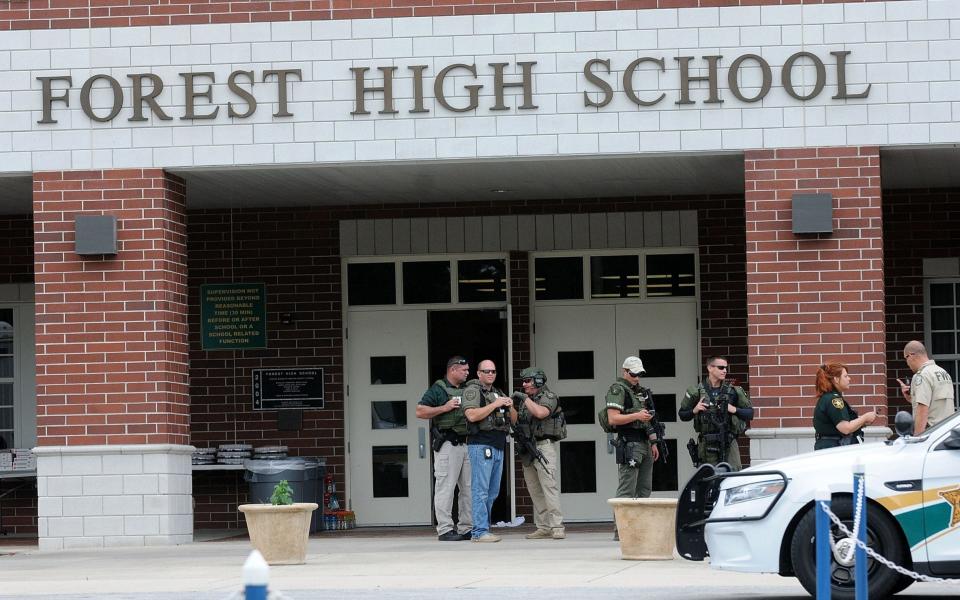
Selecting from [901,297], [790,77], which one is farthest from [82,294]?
[901,297]

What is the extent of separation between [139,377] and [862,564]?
9357mm

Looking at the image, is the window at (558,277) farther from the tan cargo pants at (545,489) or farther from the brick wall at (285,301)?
the tan cargo pants at (545,489)

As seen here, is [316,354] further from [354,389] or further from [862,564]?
[862,564]

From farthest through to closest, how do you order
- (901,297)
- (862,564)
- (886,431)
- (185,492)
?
(901,297) → (185,492) → (886,431) → (862,564)

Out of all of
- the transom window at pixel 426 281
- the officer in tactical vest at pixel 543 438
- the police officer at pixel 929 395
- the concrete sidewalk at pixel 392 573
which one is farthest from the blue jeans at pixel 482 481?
the police officer at pixel 929 395

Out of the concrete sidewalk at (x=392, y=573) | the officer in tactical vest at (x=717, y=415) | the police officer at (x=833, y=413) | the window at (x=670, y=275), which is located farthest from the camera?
the window at (x=670, y=275)

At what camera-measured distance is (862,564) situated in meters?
8.70

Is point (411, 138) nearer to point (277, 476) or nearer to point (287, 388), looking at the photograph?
point (277, 476)

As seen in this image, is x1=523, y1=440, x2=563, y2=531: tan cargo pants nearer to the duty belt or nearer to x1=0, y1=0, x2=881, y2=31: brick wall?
the duty belt

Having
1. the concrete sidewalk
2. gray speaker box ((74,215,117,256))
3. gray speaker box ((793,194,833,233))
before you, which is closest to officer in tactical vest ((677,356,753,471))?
the concrete sidewalk

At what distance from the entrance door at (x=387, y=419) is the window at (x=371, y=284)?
16cm

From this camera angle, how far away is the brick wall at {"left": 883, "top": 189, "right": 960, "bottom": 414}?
19.0m

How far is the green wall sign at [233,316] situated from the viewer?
1969 centimetres

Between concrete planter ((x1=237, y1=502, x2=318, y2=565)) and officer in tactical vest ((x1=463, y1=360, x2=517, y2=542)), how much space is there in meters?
2.60
